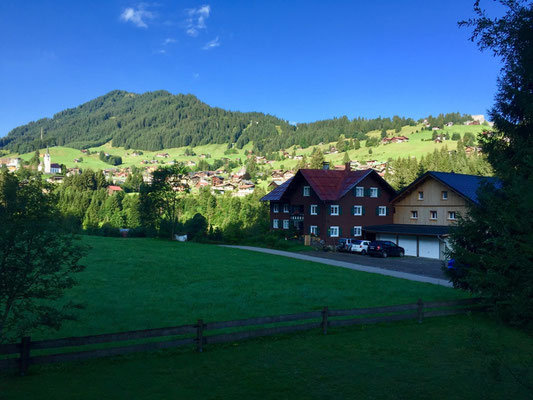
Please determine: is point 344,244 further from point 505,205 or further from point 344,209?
point 505,205

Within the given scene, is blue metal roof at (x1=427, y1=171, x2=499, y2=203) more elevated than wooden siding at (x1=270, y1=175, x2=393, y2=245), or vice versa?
blue metal roof at (x1=427, y1=171, x2=499, y2=203)

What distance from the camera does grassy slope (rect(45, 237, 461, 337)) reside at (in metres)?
16.6

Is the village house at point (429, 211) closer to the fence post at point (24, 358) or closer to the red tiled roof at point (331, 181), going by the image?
the red tiled roof at point (331, 181)

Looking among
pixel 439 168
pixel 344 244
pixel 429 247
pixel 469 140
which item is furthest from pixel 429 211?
pixel 469 140

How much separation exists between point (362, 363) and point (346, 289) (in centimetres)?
1227

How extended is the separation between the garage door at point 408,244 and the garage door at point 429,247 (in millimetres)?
765

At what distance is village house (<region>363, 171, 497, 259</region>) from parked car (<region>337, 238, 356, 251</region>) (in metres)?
4.17

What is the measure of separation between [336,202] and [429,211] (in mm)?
11113

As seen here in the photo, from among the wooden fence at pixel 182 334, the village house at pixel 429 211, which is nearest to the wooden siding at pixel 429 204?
the village house at pixel 429 211

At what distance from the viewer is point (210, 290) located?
870 inches

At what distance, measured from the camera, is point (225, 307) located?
18141mm

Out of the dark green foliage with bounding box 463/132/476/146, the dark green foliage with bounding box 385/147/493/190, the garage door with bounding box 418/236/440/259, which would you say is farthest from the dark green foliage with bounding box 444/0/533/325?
the dark green foliage with bounding box 463/132/476/146

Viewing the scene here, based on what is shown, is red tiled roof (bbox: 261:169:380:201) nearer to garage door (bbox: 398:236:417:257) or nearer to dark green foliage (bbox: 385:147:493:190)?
garage door (bbox: 398:236:417:257)

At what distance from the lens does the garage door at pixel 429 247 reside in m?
43.5
